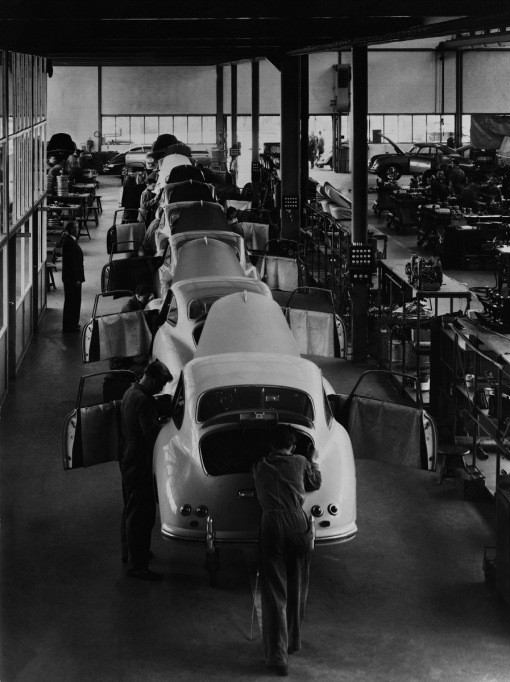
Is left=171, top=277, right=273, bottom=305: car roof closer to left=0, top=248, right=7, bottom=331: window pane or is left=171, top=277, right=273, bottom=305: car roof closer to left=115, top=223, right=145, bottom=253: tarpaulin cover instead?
left=0, top=248, right=7, bottom=331: window pane

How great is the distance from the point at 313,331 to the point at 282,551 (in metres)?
7.02

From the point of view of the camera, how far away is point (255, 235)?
2241cm

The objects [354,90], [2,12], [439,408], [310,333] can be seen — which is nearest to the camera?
[2,12]

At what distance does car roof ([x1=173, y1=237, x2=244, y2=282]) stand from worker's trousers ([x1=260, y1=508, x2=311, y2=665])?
7.78 meters

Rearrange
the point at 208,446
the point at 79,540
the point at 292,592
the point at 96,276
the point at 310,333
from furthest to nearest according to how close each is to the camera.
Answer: the point at 96,276
the point at 310,333
the point at 79,540
the point at 208,446
the point at 292,592

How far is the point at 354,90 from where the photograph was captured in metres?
17.1

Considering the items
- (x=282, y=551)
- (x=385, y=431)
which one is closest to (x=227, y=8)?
(x=385, y=431)

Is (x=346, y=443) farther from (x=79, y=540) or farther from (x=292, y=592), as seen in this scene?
(x=79, y=540)

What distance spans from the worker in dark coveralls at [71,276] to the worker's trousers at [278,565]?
11540 millimetres

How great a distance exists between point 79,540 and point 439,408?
5.33m

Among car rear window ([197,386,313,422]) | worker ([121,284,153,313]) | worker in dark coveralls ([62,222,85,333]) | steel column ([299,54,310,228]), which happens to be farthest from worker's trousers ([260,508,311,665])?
steel column ([299,54,310,228])

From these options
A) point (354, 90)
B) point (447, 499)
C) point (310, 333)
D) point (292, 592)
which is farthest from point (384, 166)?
point (292, 592)

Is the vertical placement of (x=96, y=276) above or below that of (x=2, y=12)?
below

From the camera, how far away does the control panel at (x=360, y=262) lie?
55.1 feet
